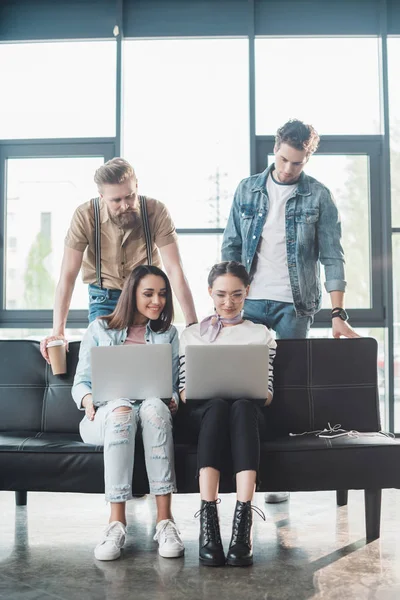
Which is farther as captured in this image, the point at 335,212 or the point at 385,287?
the point at 385,287

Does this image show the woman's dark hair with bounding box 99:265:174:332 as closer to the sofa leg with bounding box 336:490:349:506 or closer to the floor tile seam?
the floor tile seam

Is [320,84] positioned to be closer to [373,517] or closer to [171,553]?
[373,517]

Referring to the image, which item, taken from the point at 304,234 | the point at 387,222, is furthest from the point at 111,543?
the point at 387,222

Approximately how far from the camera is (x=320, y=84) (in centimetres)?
447

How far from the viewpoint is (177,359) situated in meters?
2.66

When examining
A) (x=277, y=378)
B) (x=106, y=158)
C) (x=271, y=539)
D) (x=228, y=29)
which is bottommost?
(x=271, y=539)

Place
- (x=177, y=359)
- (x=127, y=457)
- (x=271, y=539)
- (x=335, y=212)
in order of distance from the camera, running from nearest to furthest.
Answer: (x=127, y=457), (x=271, y=539), (x=177, y=359), (x=335, y=212)

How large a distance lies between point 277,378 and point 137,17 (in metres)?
2.91

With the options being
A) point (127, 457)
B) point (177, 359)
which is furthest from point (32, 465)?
point (177, 359)

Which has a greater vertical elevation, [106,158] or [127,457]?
[106,158]

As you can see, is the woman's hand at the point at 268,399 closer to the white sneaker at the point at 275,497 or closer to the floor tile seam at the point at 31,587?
the white sneaker at the point at 275,497

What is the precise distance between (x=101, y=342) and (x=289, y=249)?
2.98 ft

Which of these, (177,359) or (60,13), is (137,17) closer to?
(60,13)

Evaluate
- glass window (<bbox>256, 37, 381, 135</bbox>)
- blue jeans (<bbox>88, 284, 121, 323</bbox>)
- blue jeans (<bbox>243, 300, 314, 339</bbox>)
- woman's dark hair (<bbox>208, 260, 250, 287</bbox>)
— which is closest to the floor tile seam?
blue jeans (<bbox>88, 284, 121, 323</bbox>)
